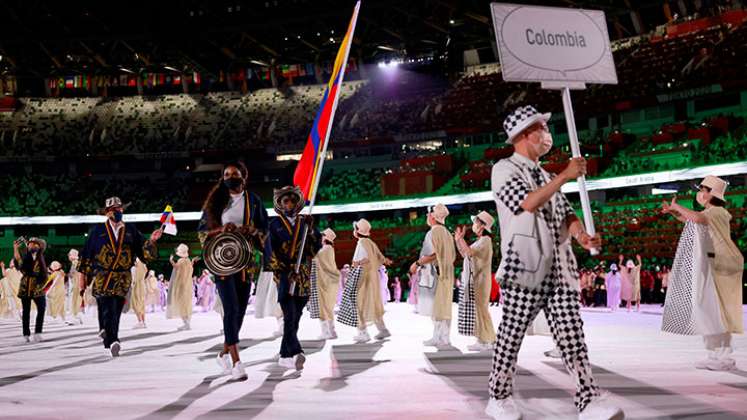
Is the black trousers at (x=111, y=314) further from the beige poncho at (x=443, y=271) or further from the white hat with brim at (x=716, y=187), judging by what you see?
the white hat with brim at (x=716, y=187)

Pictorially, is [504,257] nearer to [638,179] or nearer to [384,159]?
[638,179]

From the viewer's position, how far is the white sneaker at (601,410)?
12.5 ft

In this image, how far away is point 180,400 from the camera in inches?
204

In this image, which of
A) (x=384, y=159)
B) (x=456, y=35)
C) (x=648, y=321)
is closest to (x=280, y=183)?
(x=384, y=159)

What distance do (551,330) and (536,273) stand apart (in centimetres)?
34

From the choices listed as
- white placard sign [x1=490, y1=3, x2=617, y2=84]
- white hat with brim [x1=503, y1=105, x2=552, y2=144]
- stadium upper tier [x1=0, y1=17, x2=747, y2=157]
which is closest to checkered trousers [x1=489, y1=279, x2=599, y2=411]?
white hat with brim [x1=503, y1=105, x2=552, y2=144]

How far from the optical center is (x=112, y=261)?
8.44 metres

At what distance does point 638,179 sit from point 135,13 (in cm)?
2833

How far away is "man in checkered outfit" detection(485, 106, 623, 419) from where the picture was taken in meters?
4.01

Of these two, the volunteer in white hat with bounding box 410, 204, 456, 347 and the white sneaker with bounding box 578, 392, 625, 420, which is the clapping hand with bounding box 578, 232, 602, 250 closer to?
the white sneaker with bounding box 578, 392, 625, 420

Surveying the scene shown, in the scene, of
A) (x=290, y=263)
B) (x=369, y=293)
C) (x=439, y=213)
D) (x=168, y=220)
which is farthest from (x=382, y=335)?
(x=168, y=220)

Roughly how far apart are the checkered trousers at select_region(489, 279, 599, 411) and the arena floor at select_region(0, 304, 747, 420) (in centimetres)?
38

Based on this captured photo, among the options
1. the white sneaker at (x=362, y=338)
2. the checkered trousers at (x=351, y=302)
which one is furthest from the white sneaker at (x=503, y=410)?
the checkered trousers at (x=351, y=302)

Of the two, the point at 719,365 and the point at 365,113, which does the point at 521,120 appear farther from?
the point at 365,113
